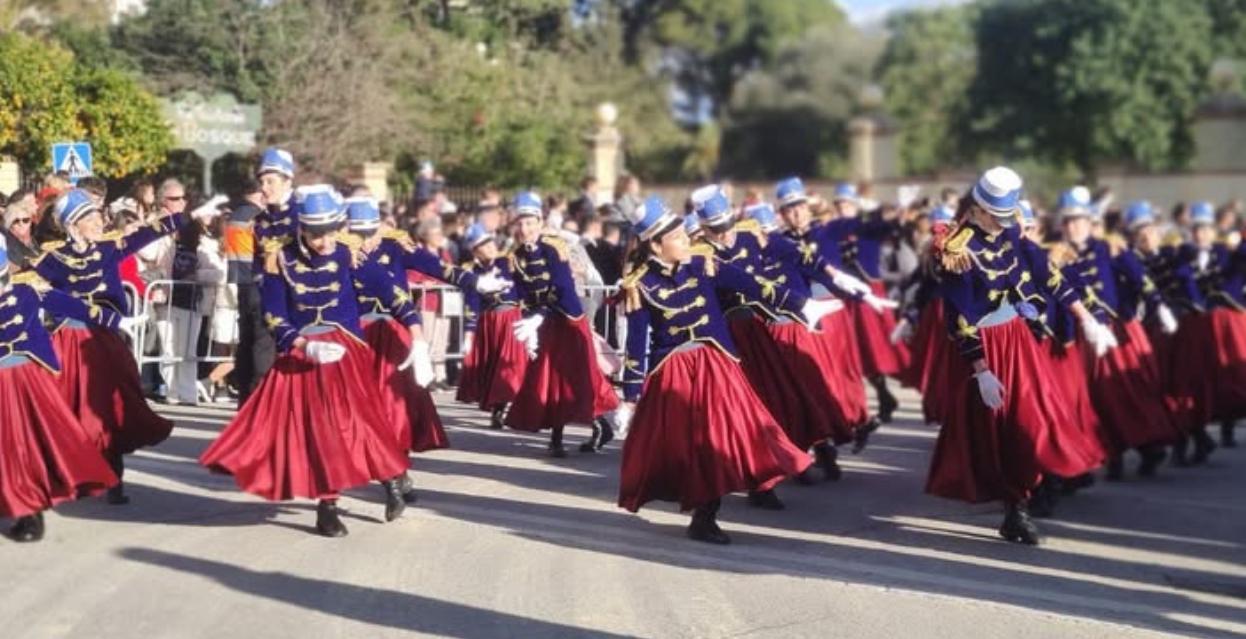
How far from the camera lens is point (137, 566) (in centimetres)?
911

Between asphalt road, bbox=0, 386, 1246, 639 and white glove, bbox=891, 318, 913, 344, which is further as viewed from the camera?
white glove, bbox=891, 318, 913, 344

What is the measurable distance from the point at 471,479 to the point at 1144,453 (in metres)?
4.87

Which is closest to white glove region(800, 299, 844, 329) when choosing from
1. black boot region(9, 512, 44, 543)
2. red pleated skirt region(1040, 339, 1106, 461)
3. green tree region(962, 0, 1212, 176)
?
red pleated skirt region(1040, 339, 1106, 461)

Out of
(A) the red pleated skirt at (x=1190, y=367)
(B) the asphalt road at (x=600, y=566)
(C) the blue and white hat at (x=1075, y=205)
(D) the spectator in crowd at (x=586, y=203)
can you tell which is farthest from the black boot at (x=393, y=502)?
(D) the spectator in crowd at (x=586, y=203)

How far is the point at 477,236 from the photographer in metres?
14.9

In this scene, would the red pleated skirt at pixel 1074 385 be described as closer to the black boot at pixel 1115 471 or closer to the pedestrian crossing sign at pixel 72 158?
the black boot at pixel 1115 471

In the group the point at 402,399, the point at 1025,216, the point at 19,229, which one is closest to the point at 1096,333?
the point at 1025,216

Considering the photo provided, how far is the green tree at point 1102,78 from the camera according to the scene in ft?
163

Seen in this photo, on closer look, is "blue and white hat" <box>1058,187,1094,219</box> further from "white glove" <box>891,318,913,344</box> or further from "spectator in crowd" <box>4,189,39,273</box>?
"spectator in crowd" <box>4,189,39,273</box>

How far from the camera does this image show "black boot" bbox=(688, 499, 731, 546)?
10.0 meters

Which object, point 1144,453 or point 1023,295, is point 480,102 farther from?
point 1023,295

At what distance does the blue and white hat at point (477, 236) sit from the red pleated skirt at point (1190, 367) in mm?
5334

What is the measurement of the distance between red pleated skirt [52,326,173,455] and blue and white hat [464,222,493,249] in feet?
13.9

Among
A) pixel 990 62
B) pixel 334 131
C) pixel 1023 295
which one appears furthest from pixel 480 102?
pixel 990 62
